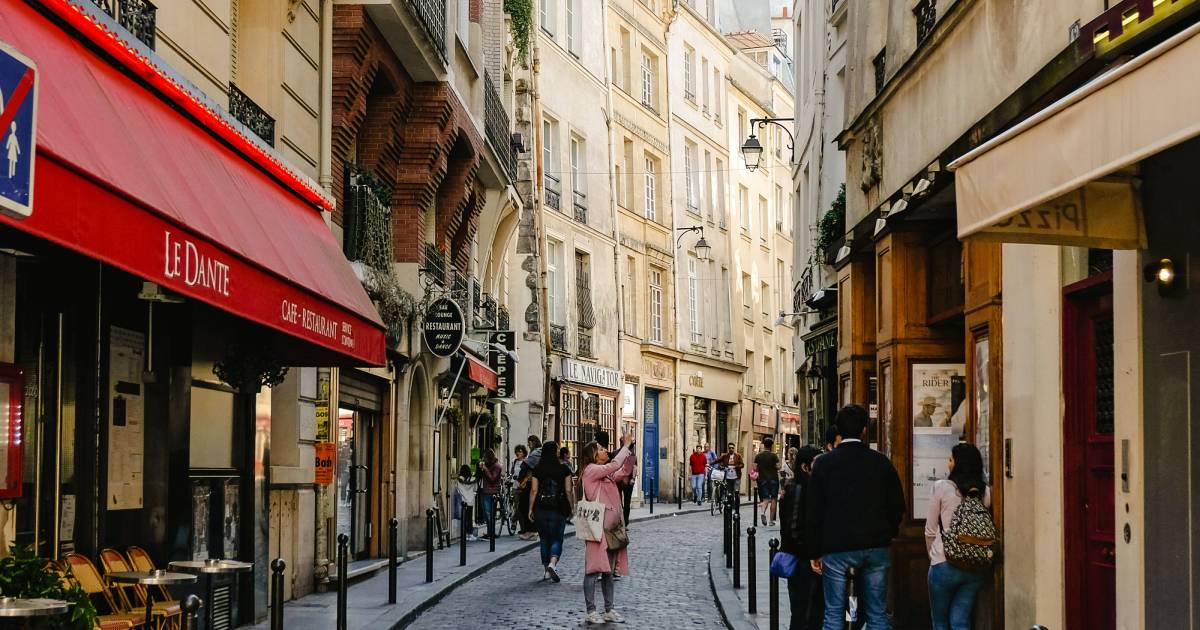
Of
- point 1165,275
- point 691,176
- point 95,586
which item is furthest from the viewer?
point 691,176

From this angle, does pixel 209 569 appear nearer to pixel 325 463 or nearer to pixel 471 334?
pixel 325 463

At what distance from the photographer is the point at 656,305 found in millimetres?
46031

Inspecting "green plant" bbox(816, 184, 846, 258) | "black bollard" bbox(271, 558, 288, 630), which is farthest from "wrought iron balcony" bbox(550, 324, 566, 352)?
"black bollard" bbox(271, 558, 288, 630)

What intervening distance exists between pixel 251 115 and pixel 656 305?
3255 centimetres

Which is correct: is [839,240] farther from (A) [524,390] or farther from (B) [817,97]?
(A) [524,390]

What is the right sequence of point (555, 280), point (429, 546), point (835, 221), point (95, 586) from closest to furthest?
point (95, 586)
point (429, 546)
point (835, 221)
point (555, 280)

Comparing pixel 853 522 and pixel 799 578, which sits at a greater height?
pixel 853 522

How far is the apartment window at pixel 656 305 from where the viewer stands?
45.4 m

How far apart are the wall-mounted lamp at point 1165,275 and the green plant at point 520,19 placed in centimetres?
2383

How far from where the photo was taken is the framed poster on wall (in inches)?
535

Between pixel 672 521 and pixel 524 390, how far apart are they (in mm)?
4455

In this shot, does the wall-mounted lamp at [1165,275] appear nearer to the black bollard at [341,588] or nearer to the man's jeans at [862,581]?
the man's jeans at [862,581]

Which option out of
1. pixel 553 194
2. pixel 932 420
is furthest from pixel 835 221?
pixel 553 194

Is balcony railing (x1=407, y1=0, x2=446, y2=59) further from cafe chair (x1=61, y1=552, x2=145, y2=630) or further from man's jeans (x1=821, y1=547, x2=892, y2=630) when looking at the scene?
man's jeans (x1=821, y1=547, x2=892, y2=630)
